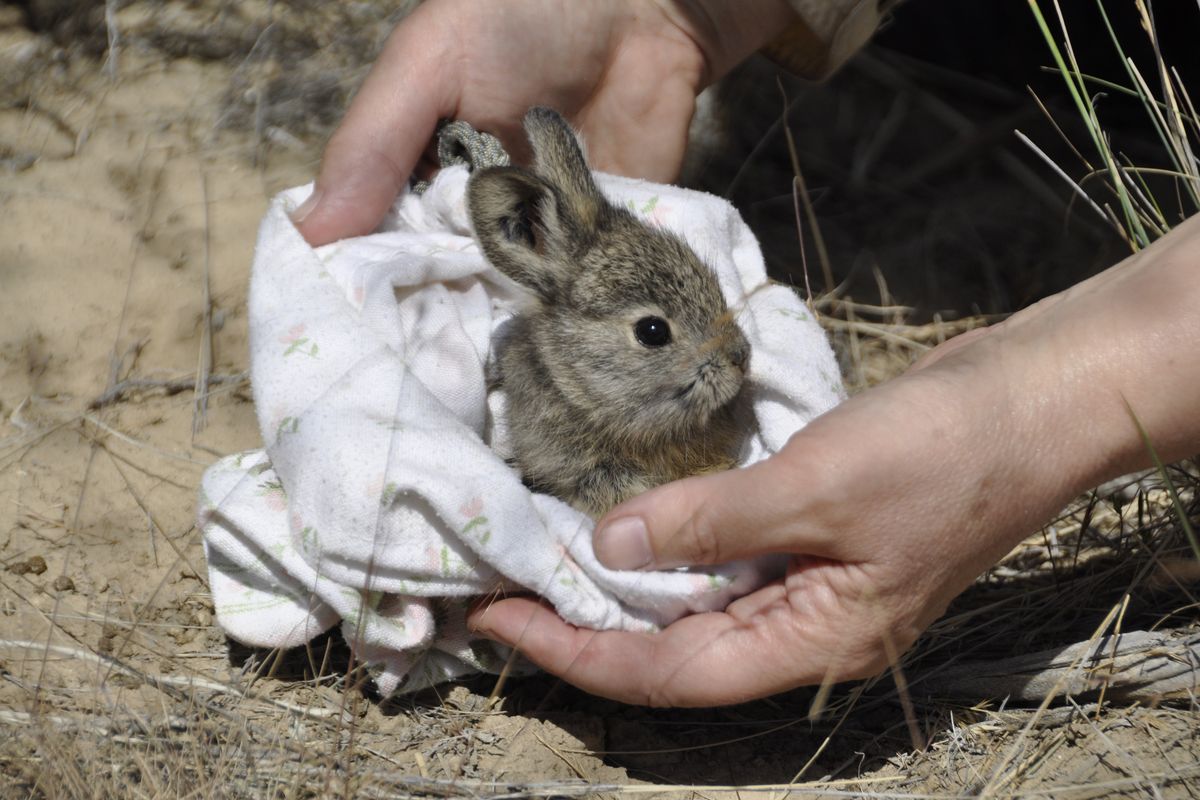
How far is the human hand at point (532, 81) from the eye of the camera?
3.96 metres

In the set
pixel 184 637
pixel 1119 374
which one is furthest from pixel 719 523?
pixel 184 637

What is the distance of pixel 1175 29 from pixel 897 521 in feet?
15.6

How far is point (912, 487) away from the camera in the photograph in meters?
2.80

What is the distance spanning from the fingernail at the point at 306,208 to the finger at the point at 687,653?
157 centimetres

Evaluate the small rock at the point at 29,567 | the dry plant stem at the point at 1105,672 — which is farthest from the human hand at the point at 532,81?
the dry plant stem at the point at 1105,672

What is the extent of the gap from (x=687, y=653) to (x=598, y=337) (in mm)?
1122

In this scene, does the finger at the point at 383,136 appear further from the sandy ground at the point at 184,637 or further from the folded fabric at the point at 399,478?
the sandy ground at the point at 184,637

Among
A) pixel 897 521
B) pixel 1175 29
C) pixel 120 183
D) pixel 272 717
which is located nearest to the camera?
pixel 897 521

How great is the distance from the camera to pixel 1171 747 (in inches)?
123

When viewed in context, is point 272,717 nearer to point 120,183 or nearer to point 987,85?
point 120,183

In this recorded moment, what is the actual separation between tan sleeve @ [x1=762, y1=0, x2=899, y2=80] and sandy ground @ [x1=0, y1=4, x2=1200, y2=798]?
1.39 meters

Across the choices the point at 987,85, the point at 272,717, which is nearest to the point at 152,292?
the point at 272,717

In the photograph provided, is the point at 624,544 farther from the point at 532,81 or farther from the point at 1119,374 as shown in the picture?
the point at 532,81

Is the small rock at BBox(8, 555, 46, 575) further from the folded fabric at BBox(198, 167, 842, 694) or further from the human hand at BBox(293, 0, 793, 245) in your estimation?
the human hand at BBox(293, 0, 793, 245)
